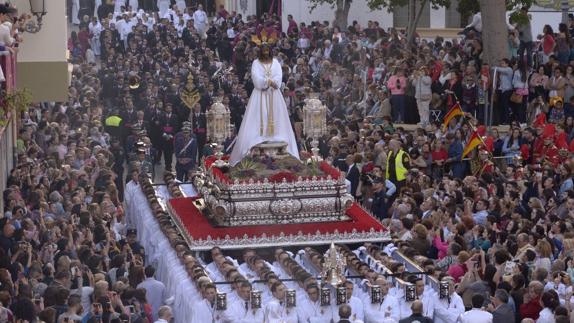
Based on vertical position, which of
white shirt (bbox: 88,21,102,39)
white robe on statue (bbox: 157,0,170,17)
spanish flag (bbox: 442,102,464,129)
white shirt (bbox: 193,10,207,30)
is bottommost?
spanish flag (bbox: 442,102,464,129)

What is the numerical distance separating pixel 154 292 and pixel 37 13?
934 cm

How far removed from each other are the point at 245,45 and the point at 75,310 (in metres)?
27.1

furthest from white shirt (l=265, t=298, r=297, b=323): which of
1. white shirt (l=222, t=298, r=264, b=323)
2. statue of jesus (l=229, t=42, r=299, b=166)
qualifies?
statue of jesus (l=229, t=42, r=299, b=166)

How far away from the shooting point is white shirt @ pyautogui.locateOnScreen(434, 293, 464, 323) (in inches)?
891

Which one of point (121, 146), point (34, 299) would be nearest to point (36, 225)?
point (34, 299)

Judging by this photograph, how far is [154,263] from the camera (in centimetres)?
2691

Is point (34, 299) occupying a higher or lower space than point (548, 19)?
lower

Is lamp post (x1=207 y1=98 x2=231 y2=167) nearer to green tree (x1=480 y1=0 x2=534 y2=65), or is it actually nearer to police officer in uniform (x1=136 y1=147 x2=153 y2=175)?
police officer in uniform (x1=136 y1=147 x2=153 y2=175)

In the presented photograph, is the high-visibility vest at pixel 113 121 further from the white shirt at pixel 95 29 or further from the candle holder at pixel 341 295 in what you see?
the white shirt at pixel 95 29

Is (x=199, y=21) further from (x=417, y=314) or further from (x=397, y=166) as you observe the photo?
(x=417, y=314)

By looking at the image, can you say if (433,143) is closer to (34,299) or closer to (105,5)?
(34,299)

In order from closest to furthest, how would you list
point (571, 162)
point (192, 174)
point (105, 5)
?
point (571, 162) → point (192, 174) → point (105, 5)

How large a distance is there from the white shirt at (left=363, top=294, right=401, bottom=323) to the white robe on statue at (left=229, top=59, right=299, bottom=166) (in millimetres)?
6602

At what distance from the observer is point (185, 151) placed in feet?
111
